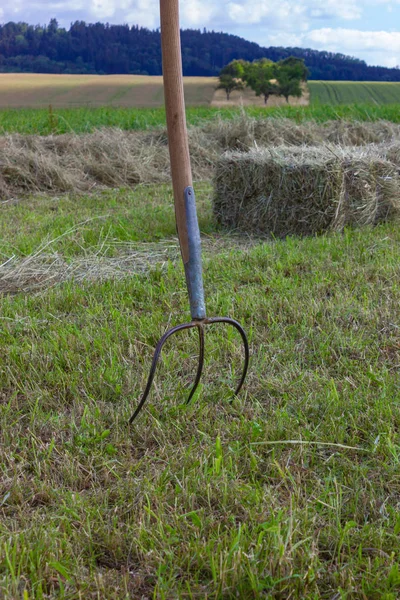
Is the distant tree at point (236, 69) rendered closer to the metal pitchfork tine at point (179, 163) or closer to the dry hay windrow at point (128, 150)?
the dry hay windrow at point (128, 150)

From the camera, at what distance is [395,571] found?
140cm

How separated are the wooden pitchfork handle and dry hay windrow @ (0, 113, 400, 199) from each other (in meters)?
4.06

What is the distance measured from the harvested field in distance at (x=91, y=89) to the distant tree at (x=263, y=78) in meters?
4.35

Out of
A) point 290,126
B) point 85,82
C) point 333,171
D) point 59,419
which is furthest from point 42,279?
point 85,82

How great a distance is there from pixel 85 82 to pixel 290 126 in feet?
80.4

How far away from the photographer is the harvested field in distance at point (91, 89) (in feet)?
78.1

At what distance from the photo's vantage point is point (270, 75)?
35.4 meters

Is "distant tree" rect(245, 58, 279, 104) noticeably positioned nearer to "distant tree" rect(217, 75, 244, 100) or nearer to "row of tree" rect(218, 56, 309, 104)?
"row of tree" rect(218, 56, 309, 104)

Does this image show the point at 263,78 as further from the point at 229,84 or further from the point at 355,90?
the point at 355,90

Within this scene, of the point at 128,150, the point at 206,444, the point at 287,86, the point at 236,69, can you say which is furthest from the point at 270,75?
the point at 206,444

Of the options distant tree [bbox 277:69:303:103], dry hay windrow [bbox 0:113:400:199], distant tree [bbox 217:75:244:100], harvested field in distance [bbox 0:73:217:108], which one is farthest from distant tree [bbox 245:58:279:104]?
dry hay windrow [bbox 0:113:400:199]

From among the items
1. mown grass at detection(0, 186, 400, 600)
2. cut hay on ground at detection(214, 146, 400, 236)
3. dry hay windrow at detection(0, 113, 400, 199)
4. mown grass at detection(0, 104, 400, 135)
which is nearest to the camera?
mown grass at detection(0, 186, 400, 600)

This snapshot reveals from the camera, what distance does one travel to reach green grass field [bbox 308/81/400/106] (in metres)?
30.0

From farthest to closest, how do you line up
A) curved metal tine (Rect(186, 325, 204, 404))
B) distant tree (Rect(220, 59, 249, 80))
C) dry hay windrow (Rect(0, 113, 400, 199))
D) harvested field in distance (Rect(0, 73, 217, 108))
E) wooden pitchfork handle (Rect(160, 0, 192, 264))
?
distant tree (Rect(220, 59, 249, 80)) < harvested field in distance (Rect(0, 73, 217, 108)) < dry hay windrow (Rect(0, 113, 400, 199)) < curved metal tine (Rect(186, 325, 204, 404)) < wooden pitchfork handle (Rect(160, 0, 192, 264))
